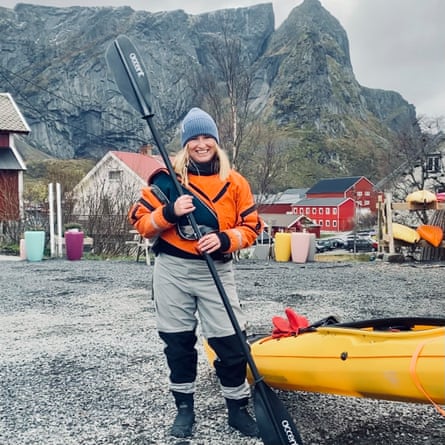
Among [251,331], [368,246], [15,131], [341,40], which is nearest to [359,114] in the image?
[341,40]

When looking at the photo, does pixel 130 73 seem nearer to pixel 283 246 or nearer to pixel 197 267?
pixel 197 267

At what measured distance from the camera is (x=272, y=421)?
7.65 feet

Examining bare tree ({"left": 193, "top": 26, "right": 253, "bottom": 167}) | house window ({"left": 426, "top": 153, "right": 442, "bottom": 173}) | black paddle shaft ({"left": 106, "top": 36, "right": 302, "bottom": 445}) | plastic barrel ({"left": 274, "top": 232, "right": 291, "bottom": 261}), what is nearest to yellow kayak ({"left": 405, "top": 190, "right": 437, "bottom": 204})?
plastic barrel ({"left": 274, "top": 232, "right": 291, "bottom": 261})

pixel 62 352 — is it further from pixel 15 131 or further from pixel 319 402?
pixel 15 131

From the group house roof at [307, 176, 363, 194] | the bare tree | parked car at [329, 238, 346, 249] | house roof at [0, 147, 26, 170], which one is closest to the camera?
the bare tree

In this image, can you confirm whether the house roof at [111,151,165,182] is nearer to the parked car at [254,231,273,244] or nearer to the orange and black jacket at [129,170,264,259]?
the parked car at [254,231,273,244]

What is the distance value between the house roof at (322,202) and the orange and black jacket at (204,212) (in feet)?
220

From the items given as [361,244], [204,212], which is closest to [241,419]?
[204,212]

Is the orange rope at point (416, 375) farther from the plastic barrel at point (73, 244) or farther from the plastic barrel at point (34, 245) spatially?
the plastic barrel at point (34, 245)

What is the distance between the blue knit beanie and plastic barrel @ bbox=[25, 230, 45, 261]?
10.8m

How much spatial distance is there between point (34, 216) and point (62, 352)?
469 inches

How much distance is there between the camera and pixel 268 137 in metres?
19.3

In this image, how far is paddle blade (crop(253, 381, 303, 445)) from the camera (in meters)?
2.29

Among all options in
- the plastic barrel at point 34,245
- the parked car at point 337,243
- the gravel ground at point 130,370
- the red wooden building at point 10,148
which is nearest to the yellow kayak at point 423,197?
the gravel ground at point 130,370
